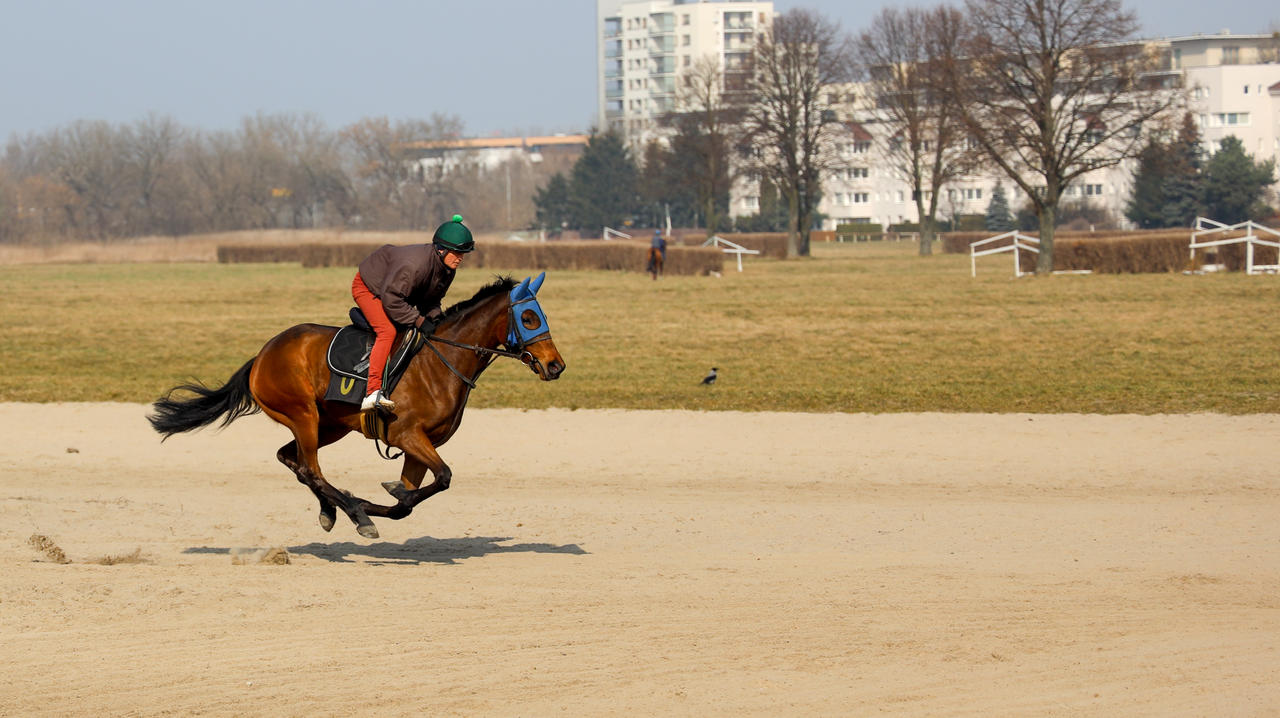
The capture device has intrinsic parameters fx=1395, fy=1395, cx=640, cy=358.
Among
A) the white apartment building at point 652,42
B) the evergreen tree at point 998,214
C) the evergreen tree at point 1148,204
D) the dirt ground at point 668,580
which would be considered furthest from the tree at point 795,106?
the white apartment building at point 652,42

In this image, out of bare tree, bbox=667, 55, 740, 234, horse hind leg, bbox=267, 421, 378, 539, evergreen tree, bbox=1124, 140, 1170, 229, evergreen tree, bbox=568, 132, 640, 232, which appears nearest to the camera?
horse hind leg, bbox=267, 421, 378, 539

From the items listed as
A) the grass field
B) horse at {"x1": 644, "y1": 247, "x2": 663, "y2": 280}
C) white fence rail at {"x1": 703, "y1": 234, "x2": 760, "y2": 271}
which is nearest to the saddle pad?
the grass field

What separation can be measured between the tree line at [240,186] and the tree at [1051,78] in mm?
67105

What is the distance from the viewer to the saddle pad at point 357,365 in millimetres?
→ 8602

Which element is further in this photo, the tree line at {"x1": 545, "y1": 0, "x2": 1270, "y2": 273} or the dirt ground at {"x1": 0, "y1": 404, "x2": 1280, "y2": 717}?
the tree line at {"x1": 545, "y1": 0, "x2": 1270, "y2": 273}

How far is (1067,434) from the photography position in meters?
14.2

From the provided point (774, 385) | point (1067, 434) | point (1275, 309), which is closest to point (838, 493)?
point (1067, 434)

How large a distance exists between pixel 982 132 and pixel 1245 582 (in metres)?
39.3

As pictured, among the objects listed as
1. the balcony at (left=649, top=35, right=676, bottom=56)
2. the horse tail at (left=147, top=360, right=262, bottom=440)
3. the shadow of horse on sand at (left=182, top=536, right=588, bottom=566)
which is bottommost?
Result: the shadow of horse on sand at (left=182, top=536, right=588, bottom=566)

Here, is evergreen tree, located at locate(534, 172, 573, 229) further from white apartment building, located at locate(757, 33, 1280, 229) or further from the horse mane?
the horse mane

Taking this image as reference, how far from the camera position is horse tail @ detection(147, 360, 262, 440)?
30.6 feet

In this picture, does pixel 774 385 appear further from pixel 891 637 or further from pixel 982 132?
pixel 982 132

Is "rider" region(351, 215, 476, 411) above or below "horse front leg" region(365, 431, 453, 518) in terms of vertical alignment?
above

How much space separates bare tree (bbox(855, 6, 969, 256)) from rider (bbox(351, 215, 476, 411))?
5773 centimetres
